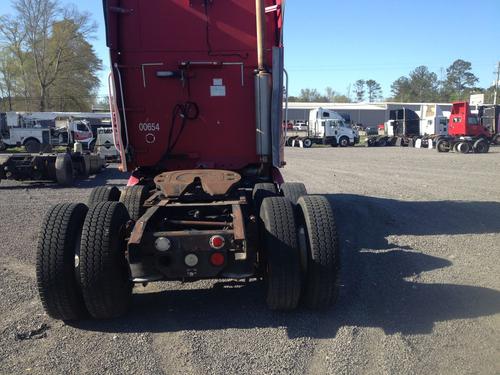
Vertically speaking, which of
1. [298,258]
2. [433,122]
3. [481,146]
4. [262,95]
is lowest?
[481,146]

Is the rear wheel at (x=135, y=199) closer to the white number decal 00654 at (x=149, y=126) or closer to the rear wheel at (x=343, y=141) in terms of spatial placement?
the white number decal 00654 at (x=149, y=126)

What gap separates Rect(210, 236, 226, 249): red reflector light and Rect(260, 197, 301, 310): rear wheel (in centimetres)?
48

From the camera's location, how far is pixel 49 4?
210 feet

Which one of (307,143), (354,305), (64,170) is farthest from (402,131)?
(354,305)

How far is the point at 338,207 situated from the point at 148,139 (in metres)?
4.76

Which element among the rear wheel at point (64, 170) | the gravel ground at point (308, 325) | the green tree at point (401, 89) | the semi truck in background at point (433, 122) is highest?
the green tree at point (401, 89)

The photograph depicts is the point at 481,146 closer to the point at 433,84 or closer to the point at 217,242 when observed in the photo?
the point at 217,242

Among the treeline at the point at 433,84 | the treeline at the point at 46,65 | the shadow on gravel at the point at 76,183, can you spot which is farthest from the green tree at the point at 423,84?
the shadow on gravel at the point at 76,183

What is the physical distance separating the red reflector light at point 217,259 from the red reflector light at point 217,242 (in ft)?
0.27

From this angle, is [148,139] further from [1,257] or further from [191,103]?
[1,257]

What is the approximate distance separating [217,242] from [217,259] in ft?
0.54

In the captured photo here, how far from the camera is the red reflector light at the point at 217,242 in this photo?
4.34 meters

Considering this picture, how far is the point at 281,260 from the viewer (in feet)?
14.8

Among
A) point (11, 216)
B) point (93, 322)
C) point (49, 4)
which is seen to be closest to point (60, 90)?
point (49, 4)
